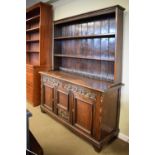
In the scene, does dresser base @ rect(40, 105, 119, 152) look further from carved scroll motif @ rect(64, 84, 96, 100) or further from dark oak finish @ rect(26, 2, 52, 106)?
dark oak finish @ rect(26, 2, 52, 106)

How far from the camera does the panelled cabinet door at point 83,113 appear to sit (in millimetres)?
2308

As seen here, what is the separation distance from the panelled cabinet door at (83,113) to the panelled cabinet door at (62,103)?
Answer: 232mm

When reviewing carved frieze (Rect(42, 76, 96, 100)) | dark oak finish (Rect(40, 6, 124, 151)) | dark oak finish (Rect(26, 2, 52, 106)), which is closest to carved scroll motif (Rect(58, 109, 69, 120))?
dark oak finish (Rect(40, 6, 124, 151))

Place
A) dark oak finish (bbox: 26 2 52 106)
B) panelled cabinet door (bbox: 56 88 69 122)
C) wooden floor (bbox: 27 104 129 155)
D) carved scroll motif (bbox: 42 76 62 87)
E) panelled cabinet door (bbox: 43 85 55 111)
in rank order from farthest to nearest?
dark oak finish (bbox: 26 2 52 106) < panelled cabinet door (bbox: 43 85 55 111) < carved scroll motif (bbox: 42 76 62 87) < panelled cabinet door (bbox: 56 88 69 122) < wooden floor (bbox: 27 104 129 155)

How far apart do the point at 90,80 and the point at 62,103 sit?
0.67m

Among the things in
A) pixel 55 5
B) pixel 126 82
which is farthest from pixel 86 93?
pixel 55 5

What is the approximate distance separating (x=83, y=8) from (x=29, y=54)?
7.69 ft

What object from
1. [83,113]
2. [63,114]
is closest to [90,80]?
[83,113]

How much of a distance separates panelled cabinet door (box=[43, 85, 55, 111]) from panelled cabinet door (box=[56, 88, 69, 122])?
0.60ft

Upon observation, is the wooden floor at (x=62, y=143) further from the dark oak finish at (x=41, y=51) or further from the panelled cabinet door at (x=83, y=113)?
the dark oak finish at (x=41, y=51)

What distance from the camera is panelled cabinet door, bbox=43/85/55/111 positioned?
3158mm
